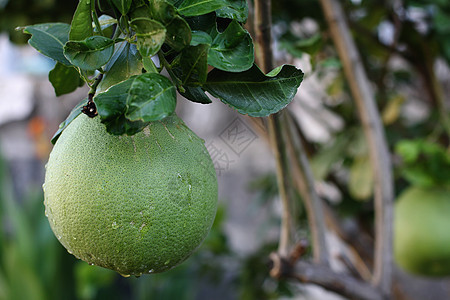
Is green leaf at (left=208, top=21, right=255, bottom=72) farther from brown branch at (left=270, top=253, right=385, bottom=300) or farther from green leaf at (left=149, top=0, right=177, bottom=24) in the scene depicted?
brown branch at (left=270, top=253, right=385, bottom=300)

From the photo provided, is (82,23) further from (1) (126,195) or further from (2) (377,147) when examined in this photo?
(2) (377,147)

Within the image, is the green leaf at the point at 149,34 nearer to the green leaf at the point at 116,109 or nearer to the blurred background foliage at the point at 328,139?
the green leaf at the point at 116,109

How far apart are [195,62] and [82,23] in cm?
9

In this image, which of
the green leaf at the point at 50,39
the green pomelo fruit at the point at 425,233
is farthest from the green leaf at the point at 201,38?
the green pomelo fruit at the point at 425,233

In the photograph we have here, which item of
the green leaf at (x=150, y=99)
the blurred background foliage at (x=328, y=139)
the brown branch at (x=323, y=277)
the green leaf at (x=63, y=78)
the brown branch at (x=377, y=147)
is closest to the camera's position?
the green leaf at (x=150, y=99)

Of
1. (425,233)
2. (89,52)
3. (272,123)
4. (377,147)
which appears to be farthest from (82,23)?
(425,233)

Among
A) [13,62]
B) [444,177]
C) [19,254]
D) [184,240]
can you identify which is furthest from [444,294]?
[13,62]

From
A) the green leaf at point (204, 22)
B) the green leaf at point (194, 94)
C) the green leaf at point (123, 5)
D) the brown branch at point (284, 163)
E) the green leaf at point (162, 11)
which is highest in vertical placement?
the green leaf at point (162, 11)

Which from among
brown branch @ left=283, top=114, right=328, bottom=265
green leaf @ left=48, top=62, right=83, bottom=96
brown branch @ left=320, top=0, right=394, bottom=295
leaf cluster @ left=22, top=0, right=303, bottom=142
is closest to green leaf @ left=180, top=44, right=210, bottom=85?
leaf cluster @ left=22, top=0, right=303, bottom=142

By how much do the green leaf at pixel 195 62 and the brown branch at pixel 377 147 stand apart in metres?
0.53

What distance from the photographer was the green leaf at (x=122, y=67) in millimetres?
331

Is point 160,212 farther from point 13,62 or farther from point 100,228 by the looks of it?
point 13,62

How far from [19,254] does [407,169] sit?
1.21 meters

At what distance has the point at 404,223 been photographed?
896 mm
